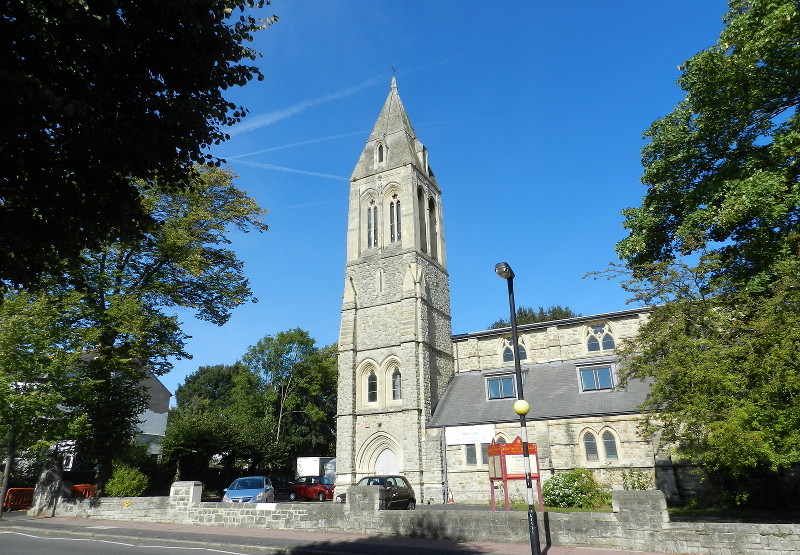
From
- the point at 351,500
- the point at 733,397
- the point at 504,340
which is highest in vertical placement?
the point at 504,340

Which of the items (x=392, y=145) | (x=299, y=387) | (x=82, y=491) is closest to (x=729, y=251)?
(x=392, y=145)

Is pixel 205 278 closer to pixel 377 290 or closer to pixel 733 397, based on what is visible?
pixel 377 290

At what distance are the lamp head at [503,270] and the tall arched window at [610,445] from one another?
16.6 meters

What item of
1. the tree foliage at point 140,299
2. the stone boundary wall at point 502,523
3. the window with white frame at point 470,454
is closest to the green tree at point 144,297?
the tree foliage at point 140,299

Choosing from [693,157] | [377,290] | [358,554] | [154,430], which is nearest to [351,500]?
[358,554]

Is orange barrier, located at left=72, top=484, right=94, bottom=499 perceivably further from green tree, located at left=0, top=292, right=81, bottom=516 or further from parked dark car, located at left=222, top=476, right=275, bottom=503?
parked dark car, located at left=222, top=476, right=275, bottom=503

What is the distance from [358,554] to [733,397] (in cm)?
933

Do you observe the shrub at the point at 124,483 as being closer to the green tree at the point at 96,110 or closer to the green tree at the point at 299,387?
the green tree at the point at 96,110

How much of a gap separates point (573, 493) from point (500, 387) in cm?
849

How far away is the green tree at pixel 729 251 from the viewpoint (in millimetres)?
11289

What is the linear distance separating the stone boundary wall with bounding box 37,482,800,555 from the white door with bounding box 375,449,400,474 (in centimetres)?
1231

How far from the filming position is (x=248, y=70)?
7.47 metres

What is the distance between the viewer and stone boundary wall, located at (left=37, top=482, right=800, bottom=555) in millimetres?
10117

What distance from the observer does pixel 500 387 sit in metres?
28.9
